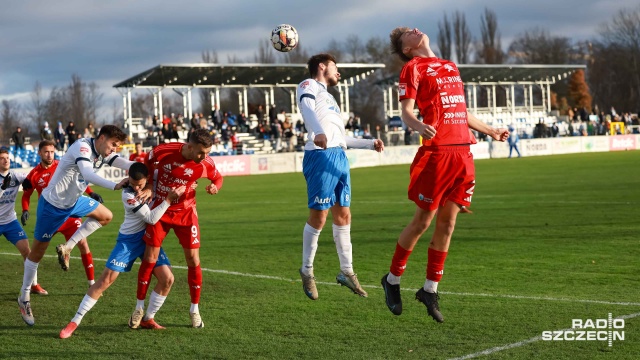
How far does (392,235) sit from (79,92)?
95131mm

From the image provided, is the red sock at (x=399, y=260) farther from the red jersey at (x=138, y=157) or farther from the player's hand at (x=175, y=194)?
the red jersey at (x=138, y=157)

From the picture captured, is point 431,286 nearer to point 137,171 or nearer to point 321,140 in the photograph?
point 321,140

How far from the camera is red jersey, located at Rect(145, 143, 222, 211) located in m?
8.59

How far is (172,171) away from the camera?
8.59 metres

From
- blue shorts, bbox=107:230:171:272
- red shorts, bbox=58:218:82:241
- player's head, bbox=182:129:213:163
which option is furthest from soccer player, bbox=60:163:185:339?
red shorts, bbox=58:218:82:241

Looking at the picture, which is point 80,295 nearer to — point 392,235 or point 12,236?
point 12,236

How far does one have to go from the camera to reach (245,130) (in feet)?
175

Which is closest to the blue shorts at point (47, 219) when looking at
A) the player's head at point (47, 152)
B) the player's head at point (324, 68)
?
the player's head at point (47, 152)

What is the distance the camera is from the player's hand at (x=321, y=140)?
8.10 meters

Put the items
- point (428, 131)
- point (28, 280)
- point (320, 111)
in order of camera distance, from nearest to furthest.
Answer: point (428, 131) → point (320, 111) → point (28, 280)

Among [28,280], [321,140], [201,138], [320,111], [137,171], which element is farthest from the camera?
[28,280]

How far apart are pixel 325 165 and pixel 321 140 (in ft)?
2.13

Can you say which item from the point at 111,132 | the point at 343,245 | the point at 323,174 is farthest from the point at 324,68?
the point at 111,132

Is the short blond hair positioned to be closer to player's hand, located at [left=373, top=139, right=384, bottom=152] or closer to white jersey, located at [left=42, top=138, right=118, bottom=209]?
player's hand, located at [left=373, top=139, right=384, bottom=152]
